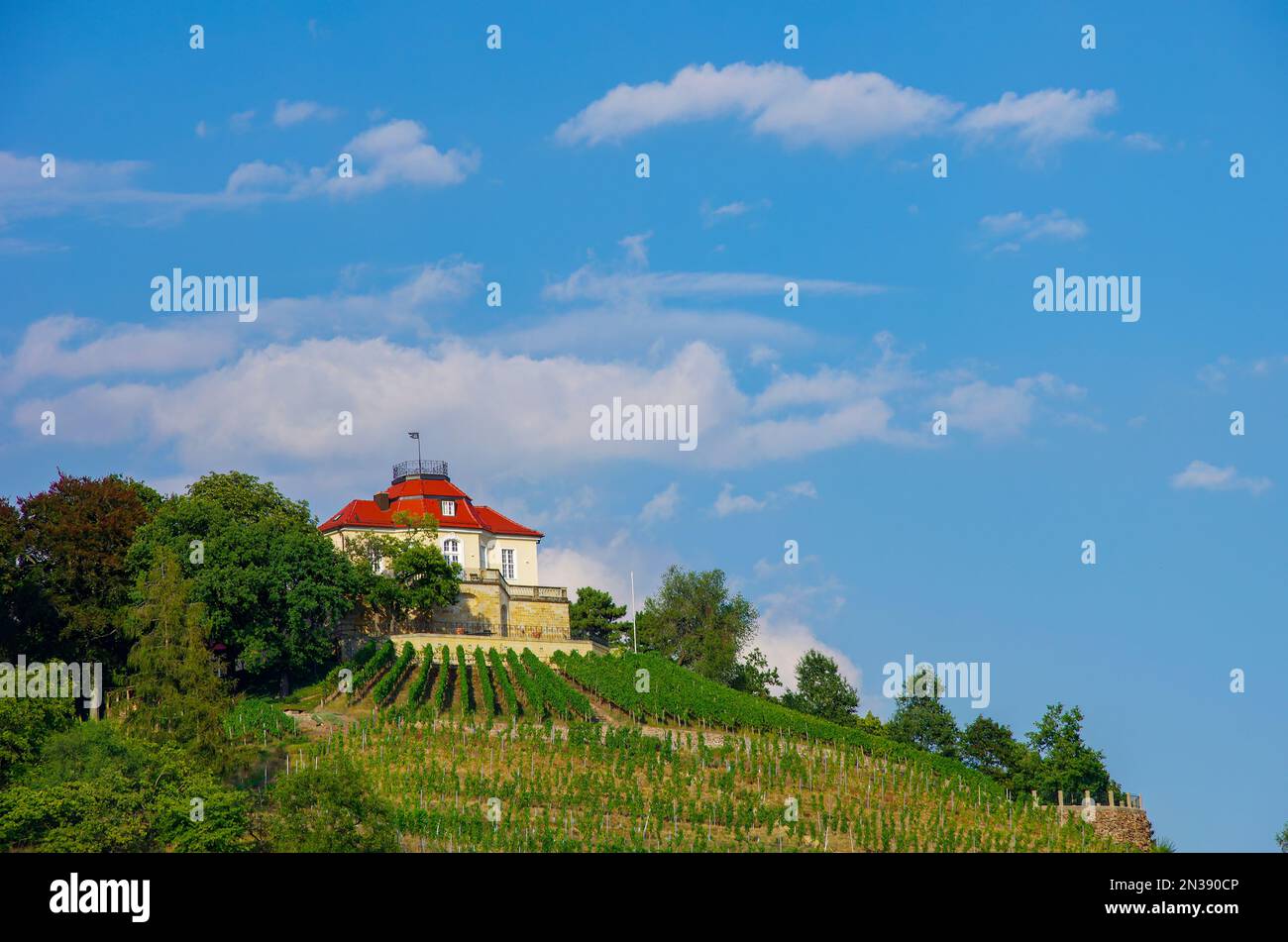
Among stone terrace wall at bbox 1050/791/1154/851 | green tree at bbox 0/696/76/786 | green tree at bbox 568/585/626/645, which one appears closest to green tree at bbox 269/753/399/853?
green tree at bbox 0/696/76/786

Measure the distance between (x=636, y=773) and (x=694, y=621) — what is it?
3360 centimetres

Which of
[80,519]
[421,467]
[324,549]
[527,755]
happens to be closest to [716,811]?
[527,755]

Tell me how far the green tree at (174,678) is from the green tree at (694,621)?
39.1 metres

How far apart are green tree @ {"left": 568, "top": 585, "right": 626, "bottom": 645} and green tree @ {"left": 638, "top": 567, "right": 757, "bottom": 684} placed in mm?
1883

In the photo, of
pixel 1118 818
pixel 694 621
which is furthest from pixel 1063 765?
pixel 694 621

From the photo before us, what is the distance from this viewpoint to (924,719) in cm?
7569

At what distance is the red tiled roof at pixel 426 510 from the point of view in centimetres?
8056

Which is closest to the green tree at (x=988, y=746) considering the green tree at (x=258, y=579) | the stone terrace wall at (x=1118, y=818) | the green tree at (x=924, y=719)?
the green tree at (x=924, y=719)

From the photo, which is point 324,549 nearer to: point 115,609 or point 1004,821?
point 115,609

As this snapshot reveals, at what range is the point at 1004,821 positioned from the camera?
53.2m

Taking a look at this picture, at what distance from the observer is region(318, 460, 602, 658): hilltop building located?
76375 mm

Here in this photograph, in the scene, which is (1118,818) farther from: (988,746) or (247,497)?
(247,497)

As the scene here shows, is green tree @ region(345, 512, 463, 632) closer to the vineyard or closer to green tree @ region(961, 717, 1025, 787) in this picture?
the vineyard
